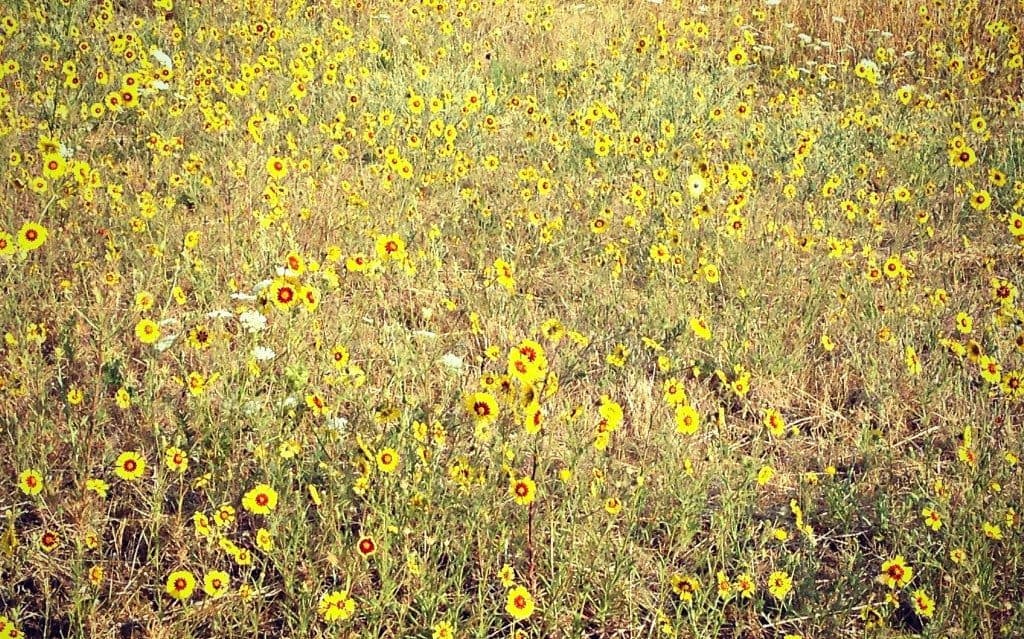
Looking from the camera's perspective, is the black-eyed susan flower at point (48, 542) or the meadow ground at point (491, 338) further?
the meadow ground at point (491, 338)

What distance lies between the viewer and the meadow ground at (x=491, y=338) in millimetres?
2121

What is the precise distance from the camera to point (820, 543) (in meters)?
2.46

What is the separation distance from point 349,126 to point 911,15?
5077 mm

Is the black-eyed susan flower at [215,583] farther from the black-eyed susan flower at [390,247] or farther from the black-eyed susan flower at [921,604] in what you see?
the black-eyed susan flower at [921,604]

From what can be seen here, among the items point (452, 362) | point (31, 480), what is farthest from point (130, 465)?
point (452, 362)

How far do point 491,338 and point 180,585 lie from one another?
1633 mm

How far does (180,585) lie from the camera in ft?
6.15

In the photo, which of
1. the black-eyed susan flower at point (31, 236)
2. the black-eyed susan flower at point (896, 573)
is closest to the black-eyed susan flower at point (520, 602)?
the black-eyed susan flower at point (896, 573)

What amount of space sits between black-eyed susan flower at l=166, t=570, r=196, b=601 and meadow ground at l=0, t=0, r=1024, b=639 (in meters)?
0.07

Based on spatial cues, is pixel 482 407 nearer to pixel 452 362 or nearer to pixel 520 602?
pixel 520 602

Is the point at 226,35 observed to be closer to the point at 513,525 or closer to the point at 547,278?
the point at 547,278

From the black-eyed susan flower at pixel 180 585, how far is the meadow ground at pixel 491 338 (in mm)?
68

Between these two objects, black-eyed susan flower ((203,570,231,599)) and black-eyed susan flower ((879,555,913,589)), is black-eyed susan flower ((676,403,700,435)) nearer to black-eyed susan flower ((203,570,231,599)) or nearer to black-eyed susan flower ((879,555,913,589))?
black-eyed susan flower ((879,555,913,589))

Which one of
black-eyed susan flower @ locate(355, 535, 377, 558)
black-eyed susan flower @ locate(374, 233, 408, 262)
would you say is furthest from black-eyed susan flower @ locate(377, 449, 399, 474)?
A: black-eyed susan flower @ locate(374, 233, 408, 262)
